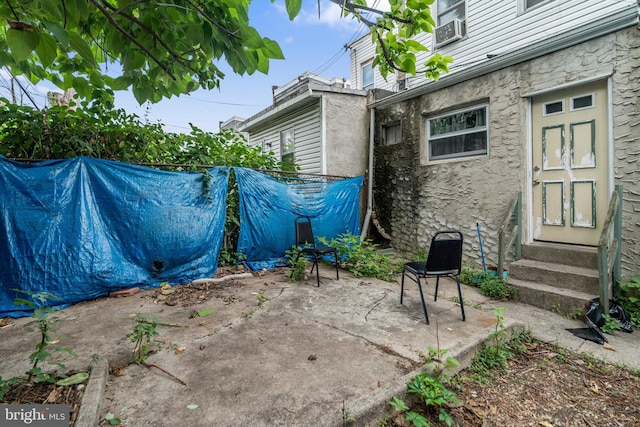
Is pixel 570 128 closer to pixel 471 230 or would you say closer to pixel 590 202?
pixel 590 202

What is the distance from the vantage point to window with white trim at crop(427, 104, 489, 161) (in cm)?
518

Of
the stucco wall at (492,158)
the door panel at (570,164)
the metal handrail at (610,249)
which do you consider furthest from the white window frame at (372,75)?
the metal handrail at (610,249)

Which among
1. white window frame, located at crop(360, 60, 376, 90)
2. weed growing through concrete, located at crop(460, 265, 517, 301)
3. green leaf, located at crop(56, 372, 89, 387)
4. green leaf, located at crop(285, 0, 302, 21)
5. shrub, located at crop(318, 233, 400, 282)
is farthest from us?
white window frame, located at crop(360, 60, 376, 90)

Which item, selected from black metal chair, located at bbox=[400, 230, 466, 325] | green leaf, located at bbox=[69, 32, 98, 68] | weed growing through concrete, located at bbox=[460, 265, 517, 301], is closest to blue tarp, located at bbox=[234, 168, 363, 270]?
weed growing through concrete, located at bbox=[460, 265, 517, 301]

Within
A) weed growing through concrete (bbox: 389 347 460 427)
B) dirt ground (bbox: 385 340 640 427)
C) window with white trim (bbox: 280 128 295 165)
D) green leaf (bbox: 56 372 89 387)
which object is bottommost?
dirt ground (bbox: 385 340 640 427)

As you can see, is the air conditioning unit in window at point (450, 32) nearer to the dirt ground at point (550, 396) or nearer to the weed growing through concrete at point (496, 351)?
the weed growing through concrete at point (496, 351)

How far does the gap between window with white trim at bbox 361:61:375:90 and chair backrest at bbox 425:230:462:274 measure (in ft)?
30.7

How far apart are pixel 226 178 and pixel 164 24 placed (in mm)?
3217

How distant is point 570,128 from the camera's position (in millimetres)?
4137

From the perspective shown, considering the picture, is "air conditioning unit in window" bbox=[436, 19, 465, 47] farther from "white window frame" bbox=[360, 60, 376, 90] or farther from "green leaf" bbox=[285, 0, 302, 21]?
"green leaf" bbox=[285, 0, 302, 21]

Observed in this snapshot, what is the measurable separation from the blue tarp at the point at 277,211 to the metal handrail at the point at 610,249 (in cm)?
402

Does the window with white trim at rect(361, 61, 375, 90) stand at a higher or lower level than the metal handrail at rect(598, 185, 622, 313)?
higher

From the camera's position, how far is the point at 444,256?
3.07 m

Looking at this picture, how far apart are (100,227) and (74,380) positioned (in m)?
2.43
